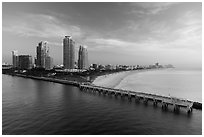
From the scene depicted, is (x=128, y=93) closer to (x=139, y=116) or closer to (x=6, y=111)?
(x=139, y=116)

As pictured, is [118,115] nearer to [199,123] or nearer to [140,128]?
[140,128]

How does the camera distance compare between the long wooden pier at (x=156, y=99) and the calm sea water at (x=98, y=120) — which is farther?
the long wooden pier at (x=156, y=99)

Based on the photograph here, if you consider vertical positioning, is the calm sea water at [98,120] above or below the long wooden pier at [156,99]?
below

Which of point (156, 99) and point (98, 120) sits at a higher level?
point (156, 99)

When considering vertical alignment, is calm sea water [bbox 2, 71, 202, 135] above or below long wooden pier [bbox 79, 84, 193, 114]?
below

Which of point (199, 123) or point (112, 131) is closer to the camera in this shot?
point (112, 131)

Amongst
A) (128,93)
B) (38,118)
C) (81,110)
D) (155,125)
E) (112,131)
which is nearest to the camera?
(112,131)

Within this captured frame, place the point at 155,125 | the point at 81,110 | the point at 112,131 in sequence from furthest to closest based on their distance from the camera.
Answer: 1. the point at 81,110
2. the point at 155,125
3. the point at 112,131

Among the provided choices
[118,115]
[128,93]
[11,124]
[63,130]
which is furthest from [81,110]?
[128,93]

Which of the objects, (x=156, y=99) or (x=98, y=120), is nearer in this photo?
(x=98, y=120)

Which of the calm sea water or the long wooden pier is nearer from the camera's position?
the calm sea water
